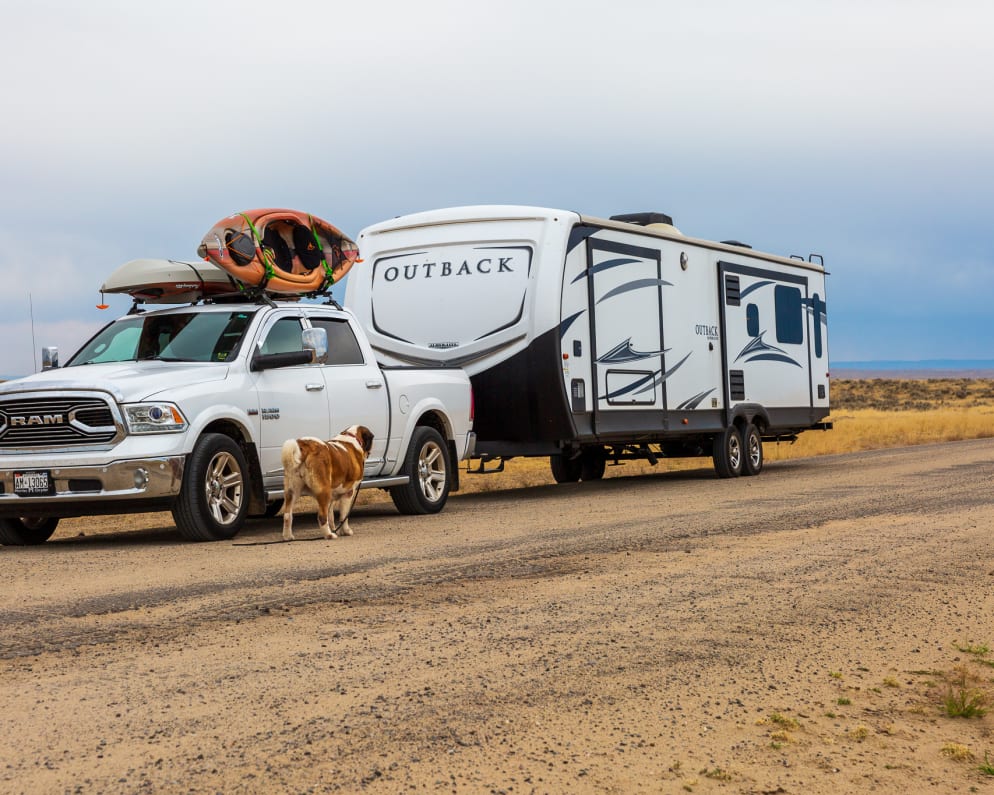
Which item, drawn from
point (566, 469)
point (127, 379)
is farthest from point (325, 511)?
point (566, 469)

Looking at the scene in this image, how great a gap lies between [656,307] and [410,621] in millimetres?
11354

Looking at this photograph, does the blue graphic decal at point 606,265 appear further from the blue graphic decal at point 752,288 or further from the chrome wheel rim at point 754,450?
the chrome wheel rim at point 754,450

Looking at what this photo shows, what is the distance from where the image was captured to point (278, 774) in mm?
4230

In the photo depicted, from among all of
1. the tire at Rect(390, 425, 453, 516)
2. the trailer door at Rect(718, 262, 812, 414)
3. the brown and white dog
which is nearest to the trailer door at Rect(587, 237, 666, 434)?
the trailer door at Rect(718, 262, 812, 414)

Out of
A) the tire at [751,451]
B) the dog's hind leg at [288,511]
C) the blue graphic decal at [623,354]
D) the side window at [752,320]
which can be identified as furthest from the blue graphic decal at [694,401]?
the dog's hind leg at [288,511]

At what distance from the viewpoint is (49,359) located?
478 inches

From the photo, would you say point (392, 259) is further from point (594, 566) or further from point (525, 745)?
point (525, 745)

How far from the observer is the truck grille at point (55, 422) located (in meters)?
10.5

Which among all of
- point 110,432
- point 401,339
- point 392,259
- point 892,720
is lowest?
point 892,720

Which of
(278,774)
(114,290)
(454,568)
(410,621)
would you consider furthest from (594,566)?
(114,290)

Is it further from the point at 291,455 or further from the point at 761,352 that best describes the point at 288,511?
the point at 761,352

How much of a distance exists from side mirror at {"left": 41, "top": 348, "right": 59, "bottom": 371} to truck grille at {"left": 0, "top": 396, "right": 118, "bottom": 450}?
4.18ft

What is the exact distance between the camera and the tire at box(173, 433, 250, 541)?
10.6 metres

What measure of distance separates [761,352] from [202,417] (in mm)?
12165
